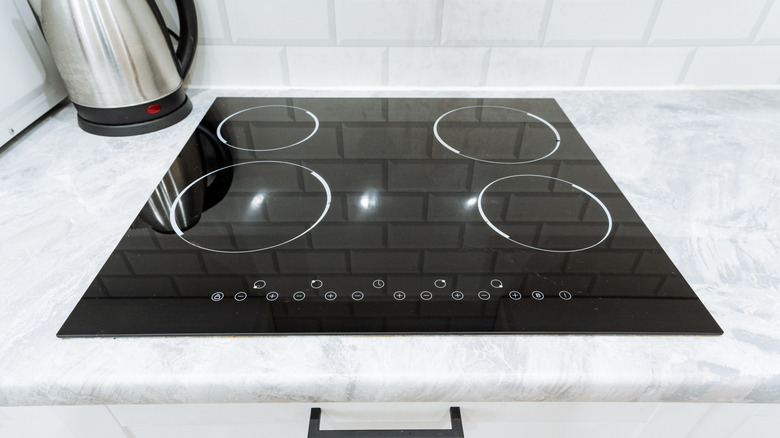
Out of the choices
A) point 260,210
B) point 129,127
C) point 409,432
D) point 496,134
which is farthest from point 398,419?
point 129,127

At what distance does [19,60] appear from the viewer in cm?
64

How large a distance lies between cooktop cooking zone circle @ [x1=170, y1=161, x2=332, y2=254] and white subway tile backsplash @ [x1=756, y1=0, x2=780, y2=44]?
83 centimetres

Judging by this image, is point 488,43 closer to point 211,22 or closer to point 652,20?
point 652,20

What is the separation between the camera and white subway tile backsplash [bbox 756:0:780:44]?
2.53 ft

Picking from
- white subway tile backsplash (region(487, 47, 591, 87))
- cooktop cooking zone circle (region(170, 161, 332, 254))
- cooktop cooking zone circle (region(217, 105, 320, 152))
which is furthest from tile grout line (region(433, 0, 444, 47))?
cooktop cooking zone circle (region(170, 161, 332, 254))

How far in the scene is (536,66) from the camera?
0.83 meters

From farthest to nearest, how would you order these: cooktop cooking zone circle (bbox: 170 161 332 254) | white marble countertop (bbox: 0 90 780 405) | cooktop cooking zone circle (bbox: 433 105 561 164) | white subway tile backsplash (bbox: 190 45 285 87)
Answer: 1. white subway tile backsplash (bbox: 190 45 285 87)
2. cooktop cooking zone circle (bbox: 433 105 561 164)
3. cooktop cooking zone circle (bbox: 170 161 332 254)
4. white marble countertop (bbox: 0 90 780 405)

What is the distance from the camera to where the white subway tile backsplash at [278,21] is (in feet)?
2.47

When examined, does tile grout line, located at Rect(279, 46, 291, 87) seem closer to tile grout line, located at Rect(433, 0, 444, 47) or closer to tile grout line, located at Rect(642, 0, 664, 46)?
tile grout line, located at Rect(433, 0, 444, 47)

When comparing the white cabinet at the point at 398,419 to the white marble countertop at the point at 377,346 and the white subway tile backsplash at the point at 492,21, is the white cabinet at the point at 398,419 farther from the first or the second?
the white subway tile backsplash at the point at 492,21

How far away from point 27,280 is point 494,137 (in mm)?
624

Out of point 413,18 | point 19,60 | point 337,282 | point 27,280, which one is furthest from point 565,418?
point 19,60

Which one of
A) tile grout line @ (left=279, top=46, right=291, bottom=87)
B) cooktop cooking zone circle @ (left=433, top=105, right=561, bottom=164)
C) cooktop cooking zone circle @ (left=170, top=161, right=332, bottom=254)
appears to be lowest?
cooktop cooking zone circle @ (left=433, top=105, right=561, bottom=164)

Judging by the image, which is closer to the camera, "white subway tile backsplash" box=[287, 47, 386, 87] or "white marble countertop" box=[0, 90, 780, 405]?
"white marble countertop" box=[0, 90, 780, 405]
